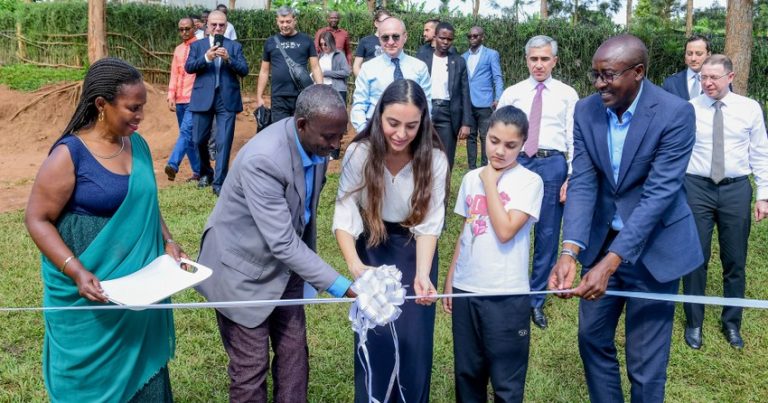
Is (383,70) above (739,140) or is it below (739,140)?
above

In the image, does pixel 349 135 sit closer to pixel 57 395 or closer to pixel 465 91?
pixel 465 91

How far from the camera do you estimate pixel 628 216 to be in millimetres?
3533

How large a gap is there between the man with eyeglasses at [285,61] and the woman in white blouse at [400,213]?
5444 millimetres

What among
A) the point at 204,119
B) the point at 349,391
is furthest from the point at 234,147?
the point at 349,391

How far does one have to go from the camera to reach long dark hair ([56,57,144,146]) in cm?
301

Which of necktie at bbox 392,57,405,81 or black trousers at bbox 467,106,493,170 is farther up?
necktie at bbox 392,57,405,81

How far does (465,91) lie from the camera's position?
828 centimetres

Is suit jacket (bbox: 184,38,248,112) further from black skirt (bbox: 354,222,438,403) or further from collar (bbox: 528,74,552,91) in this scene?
black skirt (bbox: 354,222,438,403)

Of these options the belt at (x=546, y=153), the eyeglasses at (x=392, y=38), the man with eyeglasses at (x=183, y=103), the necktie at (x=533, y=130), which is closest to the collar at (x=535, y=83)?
the necktie at (x=533, y=130)

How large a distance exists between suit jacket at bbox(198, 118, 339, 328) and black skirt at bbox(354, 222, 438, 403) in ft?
1.47

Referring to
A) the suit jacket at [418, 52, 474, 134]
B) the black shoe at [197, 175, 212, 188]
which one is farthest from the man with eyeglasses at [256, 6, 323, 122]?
the suit jacket at [418, 52, 474, 134]

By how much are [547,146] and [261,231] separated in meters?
3.30

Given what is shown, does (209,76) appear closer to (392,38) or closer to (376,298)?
(392,38)

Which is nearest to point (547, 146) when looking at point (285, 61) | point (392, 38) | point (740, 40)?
point (392, 38)
